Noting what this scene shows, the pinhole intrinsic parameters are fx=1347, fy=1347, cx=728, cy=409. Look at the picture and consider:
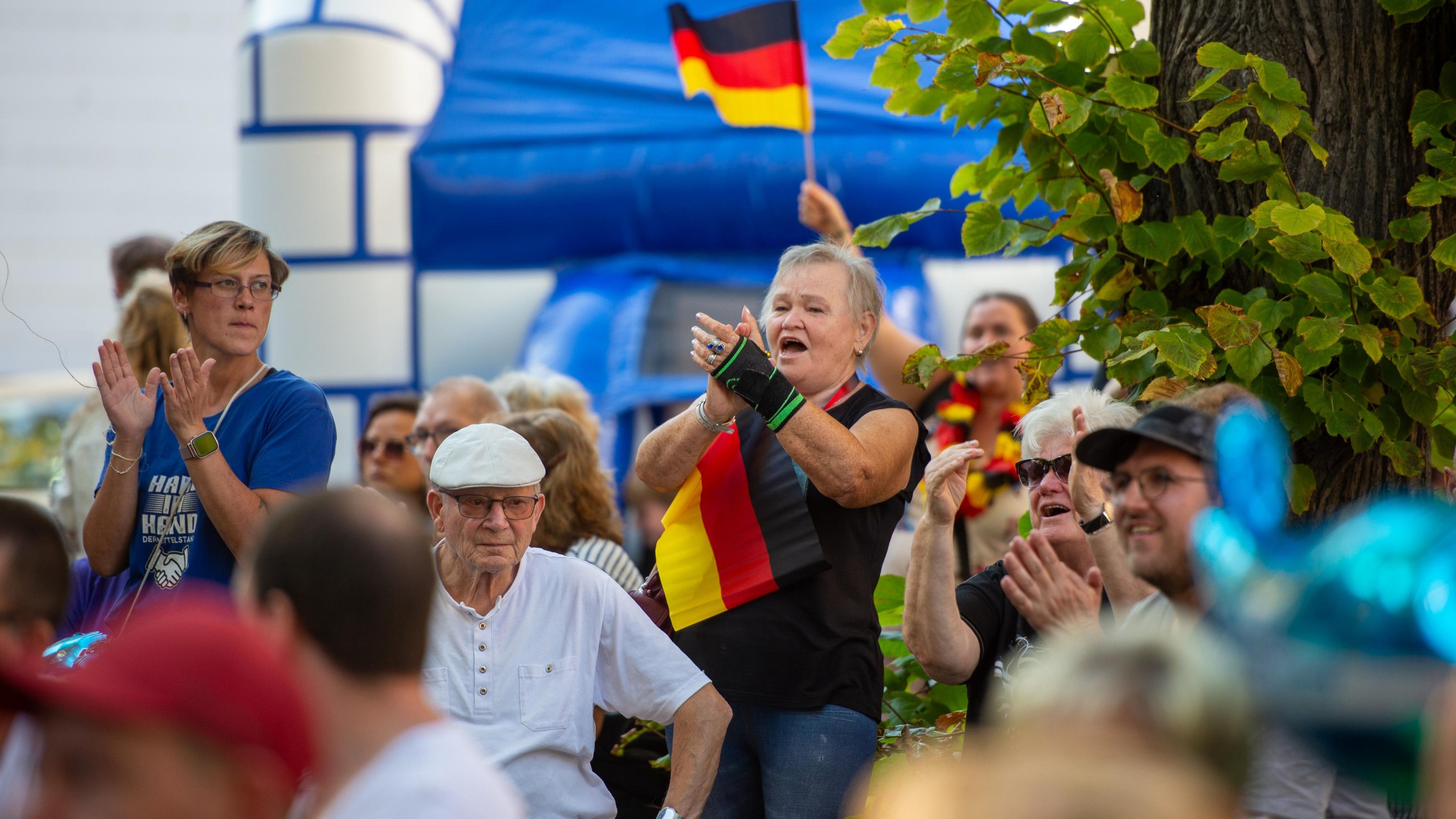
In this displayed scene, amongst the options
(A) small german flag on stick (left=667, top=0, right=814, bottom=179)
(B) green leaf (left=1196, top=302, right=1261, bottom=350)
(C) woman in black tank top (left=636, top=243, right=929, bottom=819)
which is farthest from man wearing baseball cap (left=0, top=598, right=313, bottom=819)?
(A) small german flag on stick (left=667, top=0, right=814, bottom=179)

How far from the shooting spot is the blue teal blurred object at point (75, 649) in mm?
2430

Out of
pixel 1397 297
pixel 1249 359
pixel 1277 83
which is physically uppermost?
pixel 1277 83

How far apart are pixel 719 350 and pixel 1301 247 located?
1.09 m

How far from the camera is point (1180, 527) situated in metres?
1.80

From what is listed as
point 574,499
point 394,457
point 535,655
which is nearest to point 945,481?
point 535,655

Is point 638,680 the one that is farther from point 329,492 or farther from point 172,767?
point 172,767

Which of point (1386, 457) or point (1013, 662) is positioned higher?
point (1386, 457)

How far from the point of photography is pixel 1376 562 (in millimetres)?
1190

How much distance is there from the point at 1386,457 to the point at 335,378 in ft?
20.7

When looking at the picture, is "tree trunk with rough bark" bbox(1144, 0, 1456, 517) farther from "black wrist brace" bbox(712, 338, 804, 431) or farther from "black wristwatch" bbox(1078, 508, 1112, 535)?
"black wrist brace" bbox(712, 338, 804, 431)

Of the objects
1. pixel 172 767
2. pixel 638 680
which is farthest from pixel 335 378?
pixel 172 767

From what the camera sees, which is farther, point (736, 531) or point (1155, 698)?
point (736, 531)

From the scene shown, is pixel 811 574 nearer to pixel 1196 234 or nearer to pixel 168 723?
pixel 1196 234

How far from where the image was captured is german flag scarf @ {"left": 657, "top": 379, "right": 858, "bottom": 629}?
2.69 metres
